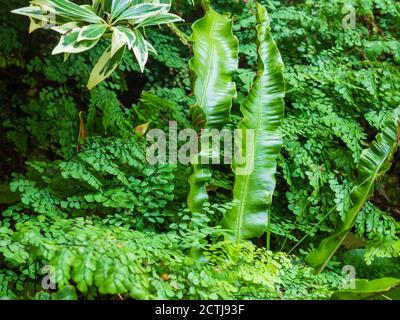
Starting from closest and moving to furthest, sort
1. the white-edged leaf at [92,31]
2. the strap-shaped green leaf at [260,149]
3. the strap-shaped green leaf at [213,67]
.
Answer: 1. the white-edged leaf at [92,31]
2. the strap-shaped green leaf at [260,149]
3. the strap-shaped green leaf at [213,67]

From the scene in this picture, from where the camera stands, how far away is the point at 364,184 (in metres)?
1.77

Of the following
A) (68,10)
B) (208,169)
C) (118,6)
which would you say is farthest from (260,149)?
(68,10)

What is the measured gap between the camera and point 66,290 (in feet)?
3.76

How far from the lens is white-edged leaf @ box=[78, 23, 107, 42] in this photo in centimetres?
141

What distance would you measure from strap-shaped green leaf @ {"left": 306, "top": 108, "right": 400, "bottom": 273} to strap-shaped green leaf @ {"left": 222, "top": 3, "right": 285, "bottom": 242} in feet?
0.83

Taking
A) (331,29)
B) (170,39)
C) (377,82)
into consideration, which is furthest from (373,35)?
(170,39)

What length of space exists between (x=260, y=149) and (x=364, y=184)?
0.40 m

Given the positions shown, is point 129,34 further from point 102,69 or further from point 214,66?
point 214,66

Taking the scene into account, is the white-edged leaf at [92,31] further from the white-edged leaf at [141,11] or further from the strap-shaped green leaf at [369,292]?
the strap-shaped green leaf at [369,292]

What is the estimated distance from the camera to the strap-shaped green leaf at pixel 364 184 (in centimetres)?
175

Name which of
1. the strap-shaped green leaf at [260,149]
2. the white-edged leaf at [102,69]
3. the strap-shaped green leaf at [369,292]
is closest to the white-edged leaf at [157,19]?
the white-edged leaf at [102,69]

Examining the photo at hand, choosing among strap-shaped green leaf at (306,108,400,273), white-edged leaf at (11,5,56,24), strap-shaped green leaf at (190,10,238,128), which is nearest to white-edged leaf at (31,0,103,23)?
white-edged leaf at (11,5,56,24)
